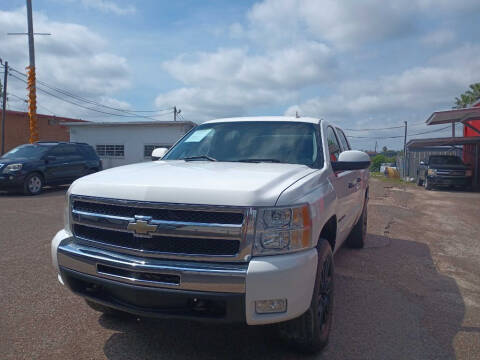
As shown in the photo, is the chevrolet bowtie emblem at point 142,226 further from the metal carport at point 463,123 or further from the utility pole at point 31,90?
the utility pole at point 31,90

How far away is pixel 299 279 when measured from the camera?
241 cm

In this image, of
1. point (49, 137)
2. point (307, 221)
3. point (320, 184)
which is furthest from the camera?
point (49, 137)

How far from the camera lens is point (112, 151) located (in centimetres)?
2648

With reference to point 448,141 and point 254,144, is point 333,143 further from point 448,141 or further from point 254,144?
point 448,141

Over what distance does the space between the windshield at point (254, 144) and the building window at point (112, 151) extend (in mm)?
22894

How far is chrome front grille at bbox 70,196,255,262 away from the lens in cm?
240

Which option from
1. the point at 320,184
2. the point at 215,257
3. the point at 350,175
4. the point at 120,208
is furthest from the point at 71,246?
the point at 350,175

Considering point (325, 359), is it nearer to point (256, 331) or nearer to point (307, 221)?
point (256, 331)

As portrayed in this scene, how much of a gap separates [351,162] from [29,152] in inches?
468

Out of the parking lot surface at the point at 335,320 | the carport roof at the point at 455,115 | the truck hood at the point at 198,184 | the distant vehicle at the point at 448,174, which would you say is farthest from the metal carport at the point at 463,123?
the truck hood at the point at 198,184

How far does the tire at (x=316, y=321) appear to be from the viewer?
105 inches

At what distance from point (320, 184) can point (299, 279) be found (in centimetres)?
94

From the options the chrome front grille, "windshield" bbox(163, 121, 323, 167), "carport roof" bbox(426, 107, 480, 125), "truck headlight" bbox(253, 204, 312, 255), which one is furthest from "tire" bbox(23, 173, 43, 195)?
"carport roof" bbox(426, 107, 480, 125)

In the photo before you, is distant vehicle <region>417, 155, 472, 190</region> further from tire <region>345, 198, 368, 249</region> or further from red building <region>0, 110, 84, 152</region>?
red building <region>0, 110, 84, 152</region>
